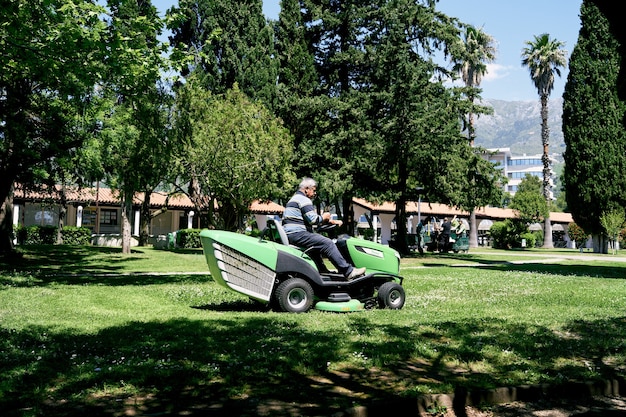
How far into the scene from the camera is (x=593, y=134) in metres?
38.3

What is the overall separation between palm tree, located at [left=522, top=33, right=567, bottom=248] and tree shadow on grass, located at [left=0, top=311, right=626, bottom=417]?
182 feet

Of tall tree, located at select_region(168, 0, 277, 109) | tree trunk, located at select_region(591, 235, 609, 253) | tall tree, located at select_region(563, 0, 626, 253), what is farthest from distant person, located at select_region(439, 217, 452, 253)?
tall tree, located at select_region(168, 0, 277, 109)

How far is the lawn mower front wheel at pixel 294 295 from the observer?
832 centimetres

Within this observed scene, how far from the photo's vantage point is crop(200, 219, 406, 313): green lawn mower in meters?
8.09

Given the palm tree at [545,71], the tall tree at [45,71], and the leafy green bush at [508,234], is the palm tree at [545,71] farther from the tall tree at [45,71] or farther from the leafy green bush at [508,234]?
the tall tree at [45,71]

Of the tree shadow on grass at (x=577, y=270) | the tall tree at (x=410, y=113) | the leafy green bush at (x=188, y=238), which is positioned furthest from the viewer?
the leafy green bush at (x=188, y=238)

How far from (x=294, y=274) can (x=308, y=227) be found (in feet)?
2.64

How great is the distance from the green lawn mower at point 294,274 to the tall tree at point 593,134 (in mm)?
33687

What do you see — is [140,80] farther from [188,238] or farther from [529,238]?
[529,238]

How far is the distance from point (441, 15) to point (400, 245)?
44.8 ft

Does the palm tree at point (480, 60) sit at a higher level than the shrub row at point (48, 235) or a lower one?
higher

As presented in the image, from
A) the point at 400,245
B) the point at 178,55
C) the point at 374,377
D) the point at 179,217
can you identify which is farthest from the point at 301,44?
the point at 374,377

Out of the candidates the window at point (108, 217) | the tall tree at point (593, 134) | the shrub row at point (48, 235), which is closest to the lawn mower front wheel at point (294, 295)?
the shrub row at point (48, 235)

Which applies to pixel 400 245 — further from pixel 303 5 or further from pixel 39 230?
pixel 39 230
